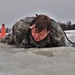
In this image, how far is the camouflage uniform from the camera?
930 cm

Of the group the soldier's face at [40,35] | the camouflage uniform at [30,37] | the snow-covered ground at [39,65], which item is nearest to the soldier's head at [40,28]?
the soldier's face at [40,35]

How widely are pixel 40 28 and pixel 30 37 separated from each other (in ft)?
1.35

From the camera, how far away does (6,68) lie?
17.5 feet

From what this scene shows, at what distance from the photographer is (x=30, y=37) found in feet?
30.9

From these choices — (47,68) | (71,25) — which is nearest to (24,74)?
(47,68)

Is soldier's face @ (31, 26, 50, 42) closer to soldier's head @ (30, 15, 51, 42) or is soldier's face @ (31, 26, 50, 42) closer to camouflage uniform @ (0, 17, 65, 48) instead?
soldier's head @ (30, 15, 51, 42)

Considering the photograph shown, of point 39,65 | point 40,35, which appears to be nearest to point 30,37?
point 40,35

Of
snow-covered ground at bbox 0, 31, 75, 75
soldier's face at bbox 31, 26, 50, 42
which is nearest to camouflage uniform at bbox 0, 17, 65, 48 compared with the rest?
soldier's face at bbox 31, 26, 50, 42

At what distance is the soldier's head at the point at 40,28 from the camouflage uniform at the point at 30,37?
13cm

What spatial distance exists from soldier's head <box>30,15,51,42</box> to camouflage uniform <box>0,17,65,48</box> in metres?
0.13

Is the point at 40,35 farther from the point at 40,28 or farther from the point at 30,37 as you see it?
the point at 30,37

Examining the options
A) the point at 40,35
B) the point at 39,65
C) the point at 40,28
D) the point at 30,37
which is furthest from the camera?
the point at 30,37

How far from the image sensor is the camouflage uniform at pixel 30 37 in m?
9.30

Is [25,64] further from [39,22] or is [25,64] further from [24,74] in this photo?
[39,22]
